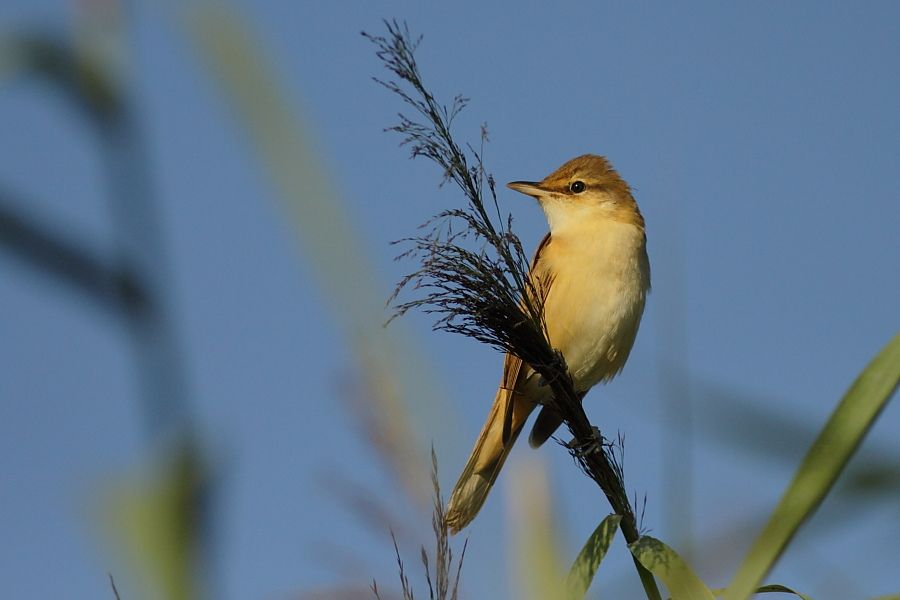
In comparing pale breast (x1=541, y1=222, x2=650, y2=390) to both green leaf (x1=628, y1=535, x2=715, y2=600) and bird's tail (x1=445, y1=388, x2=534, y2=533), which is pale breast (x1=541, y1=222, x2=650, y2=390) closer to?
bird's tail (x1=445, y1=388, x2=534, y2=533)

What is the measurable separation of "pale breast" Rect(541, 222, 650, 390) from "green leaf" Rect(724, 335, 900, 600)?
266cm

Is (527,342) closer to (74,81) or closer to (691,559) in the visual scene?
(691,559)

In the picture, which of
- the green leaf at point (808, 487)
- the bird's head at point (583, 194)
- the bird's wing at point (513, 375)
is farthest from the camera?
the bird's head at point (583, 194)

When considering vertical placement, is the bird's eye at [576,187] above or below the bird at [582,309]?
above

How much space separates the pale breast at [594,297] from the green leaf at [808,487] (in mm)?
2663

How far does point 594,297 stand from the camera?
4047 millimetres

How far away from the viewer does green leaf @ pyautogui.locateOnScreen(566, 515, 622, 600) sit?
156cm

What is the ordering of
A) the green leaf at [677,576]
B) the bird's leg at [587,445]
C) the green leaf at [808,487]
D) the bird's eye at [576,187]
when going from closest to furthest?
Answer: the green leaf at [808,487] < the green leaf at [677,576] < the bird's leg at [587,445] < the bird's eye at [576,187]

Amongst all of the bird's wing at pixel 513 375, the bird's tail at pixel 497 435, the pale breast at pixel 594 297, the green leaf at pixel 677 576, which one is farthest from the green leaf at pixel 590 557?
the pale breast at pixel 594 297

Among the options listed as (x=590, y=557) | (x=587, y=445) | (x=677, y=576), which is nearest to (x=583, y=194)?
(x=587, y=445)

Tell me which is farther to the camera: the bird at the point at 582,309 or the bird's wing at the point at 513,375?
the bird at the point at 582,309

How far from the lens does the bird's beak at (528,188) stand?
4.60 metres

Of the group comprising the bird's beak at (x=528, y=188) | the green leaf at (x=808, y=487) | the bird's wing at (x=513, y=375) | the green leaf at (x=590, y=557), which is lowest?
the green leaf at (x=590, y=557)

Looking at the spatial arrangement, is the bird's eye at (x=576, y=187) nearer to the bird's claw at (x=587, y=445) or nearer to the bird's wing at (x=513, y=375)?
the bird's wing at (x=513, y=375)
